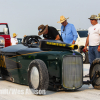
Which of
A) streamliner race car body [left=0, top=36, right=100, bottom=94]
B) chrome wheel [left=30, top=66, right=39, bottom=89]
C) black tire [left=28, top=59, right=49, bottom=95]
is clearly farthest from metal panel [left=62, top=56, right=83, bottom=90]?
chrome wheel [left=30, top=66, right=39, bottom=89]

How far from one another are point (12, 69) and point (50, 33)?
128cm

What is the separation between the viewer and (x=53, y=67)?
5176 mm

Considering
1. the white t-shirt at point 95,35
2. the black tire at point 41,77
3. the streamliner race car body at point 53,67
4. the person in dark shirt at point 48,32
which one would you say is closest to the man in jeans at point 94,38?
the white t-shirt at point 95,35

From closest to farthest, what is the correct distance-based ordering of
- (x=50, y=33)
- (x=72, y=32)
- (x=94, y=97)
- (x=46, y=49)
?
(x=94, y=97), (x=46, y=49), (x=50, y=33), (x=72, y=32)

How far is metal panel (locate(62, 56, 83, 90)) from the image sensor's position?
5.09 meters

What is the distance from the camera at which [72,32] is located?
7.45 metres

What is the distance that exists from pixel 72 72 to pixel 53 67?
389 millimetres

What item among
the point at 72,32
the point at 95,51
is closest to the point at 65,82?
the point at 95,51

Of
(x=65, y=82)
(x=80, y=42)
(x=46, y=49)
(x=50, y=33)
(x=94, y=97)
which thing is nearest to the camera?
(x=94, y=97)

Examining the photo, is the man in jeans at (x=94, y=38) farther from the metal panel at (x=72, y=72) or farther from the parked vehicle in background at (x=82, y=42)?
the parked vehicle in background at (x=82, y=42)

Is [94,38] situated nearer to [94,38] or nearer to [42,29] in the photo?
[94,38]

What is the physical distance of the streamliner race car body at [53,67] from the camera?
490 centimetres

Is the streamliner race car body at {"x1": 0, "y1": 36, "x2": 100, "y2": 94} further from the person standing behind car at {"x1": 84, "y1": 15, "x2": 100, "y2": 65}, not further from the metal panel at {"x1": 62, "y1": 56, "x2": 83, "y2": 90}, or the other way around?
the person standing behind car at {"x1": 84, "y1": 15, "x2": 100, "y2": 65}

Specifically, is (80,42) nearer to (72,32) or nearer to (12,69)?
(72,32)
